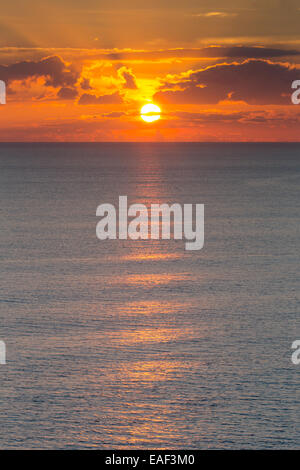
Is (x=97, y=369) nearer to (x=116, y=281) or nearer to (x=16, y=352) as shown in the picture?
(x=16, y=352)

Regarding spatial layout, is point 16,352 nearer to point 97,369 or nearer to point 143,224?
point 97,369

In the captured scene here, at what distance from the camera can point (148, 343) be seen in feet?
218

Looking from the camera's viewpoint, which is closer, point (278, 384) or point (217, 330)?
point (278, 384)

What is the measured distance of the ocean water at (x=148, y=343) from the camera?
50.8m

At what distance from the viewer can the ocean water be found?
167 feet

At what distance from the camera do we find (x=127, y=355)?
63.1 m

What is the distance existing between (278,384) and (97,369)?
1389 centimetres

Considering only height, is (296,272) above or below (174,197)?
below

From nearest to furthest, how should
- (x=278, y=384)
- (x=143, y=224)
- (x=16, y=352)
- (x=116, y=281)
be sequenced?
(x=278, y=384) → (x=16, y=352) → (x=116, y=281) → (x=143, y=224)

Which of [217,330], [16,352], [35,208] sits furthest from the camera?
[35,208]

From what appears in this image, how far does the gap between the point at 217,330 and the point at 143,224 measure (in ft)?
229

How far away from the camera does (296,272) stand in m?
94.8

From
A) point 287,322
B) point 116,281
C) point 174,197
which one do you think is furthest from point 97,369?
point 174,197
